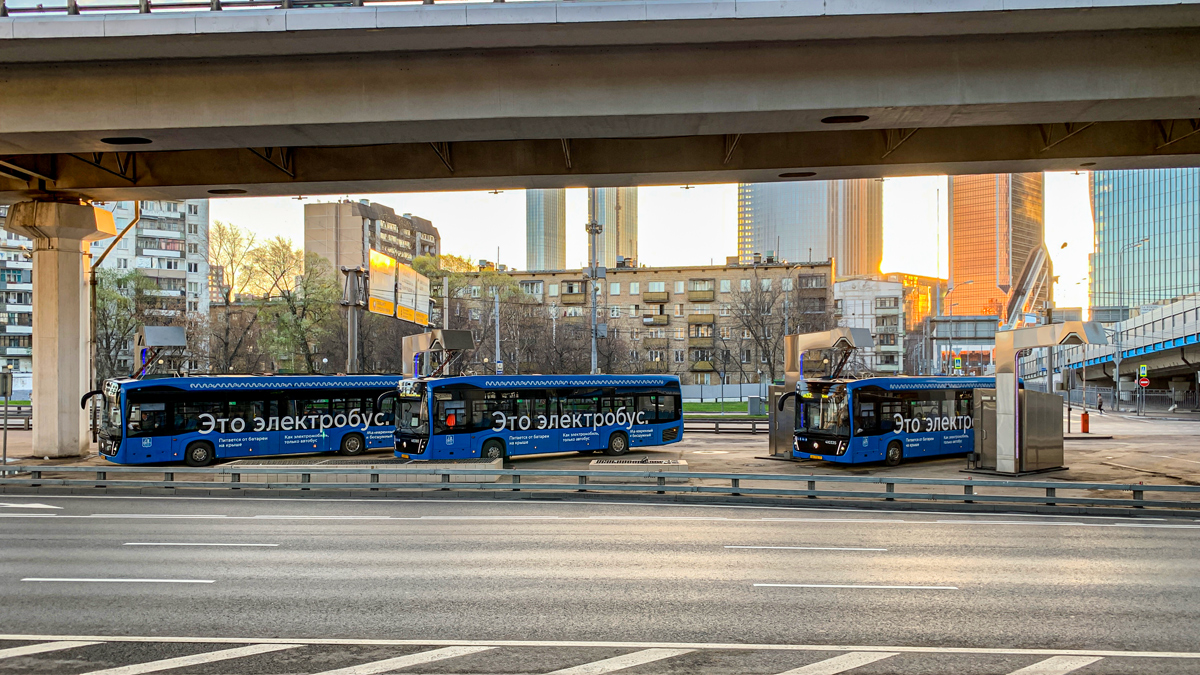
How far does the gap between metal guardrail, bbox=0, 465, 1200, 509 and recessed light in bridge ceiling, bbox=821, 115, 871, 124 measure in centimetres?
685

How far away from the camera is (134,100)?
695 inches

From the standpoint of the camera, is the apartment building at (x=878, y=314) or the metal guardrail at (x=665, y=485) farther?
the apartment building at (x=878, y=314)

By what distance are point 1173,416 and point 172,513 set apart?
5486 centimetres

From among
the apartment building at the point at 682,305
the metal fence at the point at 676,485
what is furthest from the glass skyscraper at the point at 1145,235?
the metal fence at the point at 676,485

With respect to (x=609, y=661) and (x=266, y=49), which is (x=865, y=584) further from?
(x=266, y=49)

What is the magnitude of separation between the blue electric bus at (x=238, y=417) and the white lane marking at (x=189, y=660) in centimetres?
1913

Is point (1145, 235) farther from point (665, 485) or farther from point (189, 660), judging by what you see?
point (189, 660)

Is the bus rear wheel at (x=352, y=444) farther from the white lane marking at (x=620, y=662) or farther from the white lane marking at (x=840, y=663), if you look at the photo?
the white lane marking at (x=840, y=663)

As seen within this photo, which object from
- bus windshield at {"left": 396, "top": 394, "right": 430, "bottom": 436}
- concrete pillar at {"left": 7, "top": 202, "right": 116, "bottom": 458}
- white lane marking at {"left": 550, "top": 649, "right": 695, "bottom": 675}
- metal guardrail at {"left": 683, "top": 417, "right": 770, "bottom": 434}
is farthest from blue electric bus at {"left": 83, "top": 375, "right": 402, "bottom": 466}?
white lane marking at {"left": 550, "top": 649, "right": 695, "bottom": 675}

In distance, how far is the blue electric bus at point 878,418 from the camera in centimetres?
2594

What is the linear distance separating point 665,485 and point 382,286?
2240 cm

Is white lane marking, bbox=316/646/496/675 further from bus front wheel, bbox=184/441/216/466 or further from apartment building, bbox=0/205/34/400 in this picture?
apartment building, bbox=0/205/34/400

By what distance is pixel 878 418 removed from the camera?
1043 inches

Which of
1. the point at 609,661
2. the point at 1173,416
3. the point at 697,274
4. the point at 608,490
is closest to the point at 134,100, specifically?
the point at 608,490
